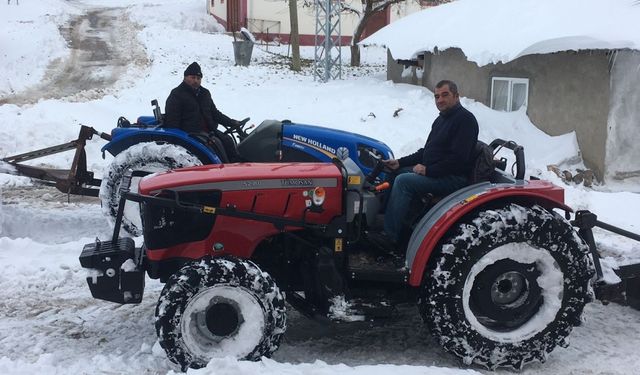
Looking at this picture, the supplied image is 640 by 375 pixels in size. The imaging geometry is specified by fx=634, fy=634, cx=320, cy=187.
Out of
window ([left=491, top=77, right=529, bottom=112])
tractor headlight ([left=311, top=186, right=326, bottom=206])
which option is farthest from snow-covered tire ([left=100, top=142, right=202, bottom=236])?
window ([left=491, top=77, right=529, bottom=112])

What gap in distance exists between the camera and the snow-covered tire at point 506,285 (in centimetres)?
385

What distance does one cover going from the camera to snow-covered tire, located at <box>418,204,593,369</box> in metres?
3.85

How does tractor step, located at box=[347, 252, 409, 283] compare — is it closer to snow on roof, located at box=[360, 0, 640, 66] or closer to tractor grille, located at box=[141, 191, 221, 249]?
tractor grille, located at box=[141, 191, 221, 249]

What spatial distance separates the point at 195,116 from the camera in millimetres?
6801

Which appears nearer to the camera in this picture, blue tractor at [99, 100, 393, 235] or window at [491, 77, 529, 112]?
blue tractor at [99, 100, 393, 235]

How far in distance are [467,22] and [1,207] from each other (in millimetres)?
9663

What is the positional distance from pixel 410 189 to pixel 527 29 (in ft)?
23.9

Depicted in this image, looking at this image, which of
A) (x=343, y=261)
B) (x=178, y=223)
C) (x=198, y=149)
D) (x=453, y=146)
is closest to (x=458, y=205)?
(x=453, y=146)

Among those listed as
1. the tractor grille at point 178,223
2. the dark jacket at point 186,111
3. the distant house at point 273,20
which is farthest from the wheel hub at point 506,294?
the distant house at point 273,20

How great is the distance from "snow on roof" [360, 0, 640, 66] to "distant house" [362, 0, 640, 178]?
0.01 m

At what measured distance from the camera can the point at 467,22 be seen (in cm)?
1309

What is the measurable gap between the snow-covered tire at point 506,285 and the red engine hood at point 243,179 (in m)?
0.88

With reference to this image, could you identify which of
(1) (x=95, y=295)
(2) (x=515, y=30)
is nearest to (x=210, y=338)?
(1) (x=95, y=295)

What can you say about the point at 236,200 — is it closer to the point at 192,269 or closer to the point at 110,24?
the point at 192,269
